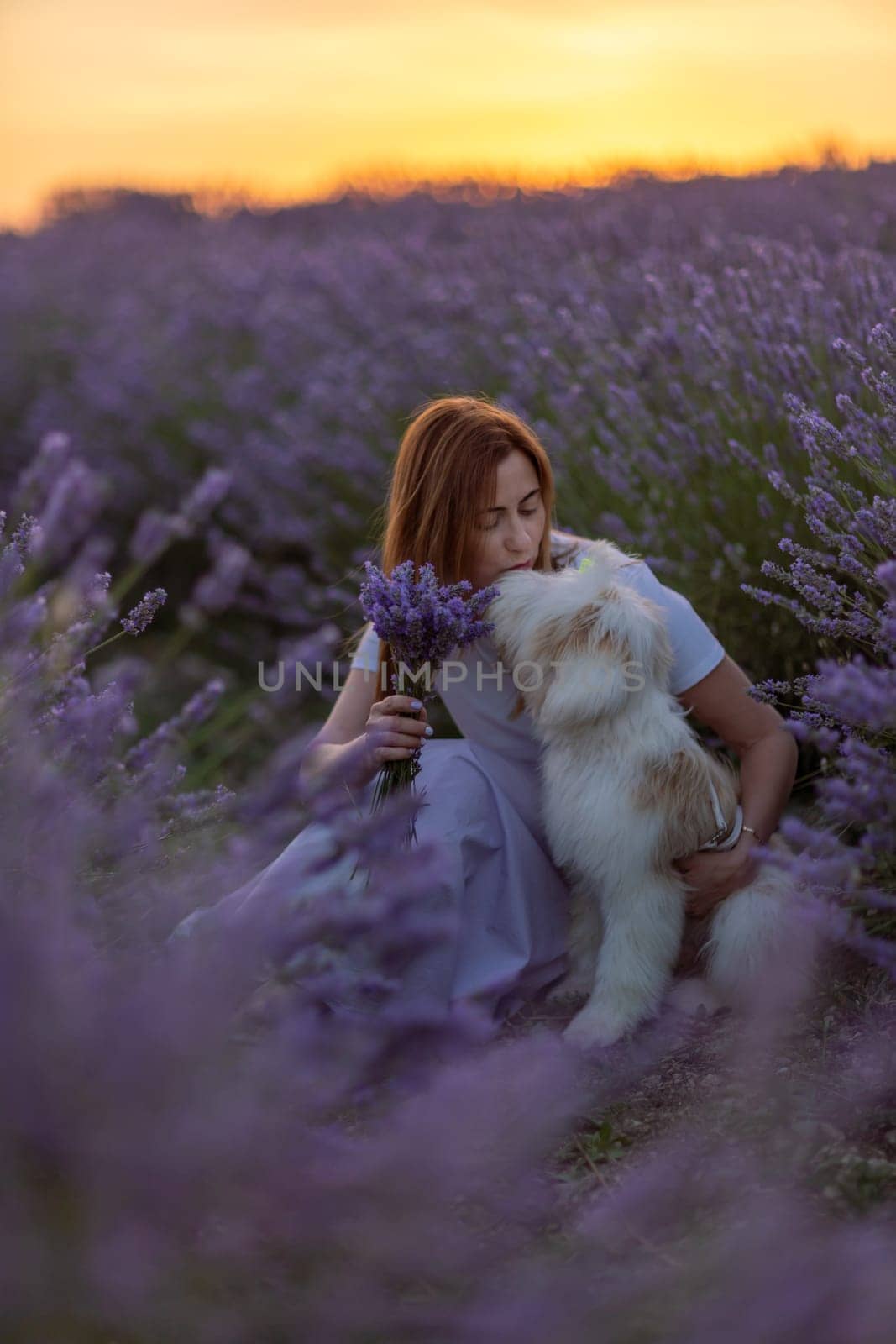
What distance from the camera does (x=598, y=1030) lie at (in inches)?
82.7

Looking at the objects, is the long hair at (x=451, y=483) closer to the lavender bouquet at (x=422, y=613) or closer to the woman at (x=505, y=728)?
the woman at (x=505, y=728)

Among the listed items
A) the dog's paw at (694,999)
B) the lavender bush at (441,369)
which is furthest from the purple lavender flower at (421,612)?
the dog's paw at (694,999)

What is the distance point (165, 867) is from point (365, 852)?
477 millimetres

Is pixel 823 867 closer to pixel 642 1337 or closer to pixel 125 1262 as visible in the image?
pixel 642 1337

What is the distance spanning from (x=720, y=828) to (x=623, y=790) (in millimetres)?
243

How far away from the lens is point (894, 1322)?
1020 millimetres

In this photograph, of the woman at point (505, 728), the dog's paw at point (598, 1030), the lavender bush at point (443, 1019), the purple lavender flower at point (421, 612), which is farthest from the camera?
the woman at point (505, 728)

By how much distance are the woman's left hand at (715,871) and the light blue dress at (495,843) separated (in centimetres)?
34

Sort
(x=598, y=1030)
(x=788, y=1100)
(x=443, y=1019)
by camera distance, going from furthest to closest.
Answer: (x=598, y=1030), (x=788, y=1100), (x=443, y=1019)

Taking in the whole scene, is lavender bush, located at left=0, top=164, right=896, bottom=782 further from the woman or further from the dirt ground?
the dirt ground

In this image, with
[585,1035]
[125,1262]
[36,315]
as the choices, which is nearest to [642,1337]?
[125,1262]

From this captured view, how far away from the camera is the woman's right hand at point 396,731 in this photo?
78.8 inches

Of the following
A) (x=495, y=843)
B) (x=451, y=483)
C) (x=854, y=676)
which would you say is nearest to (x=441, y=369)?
(x=451, y=483)

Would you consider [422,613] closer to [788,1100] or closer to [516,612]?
[516,612]
